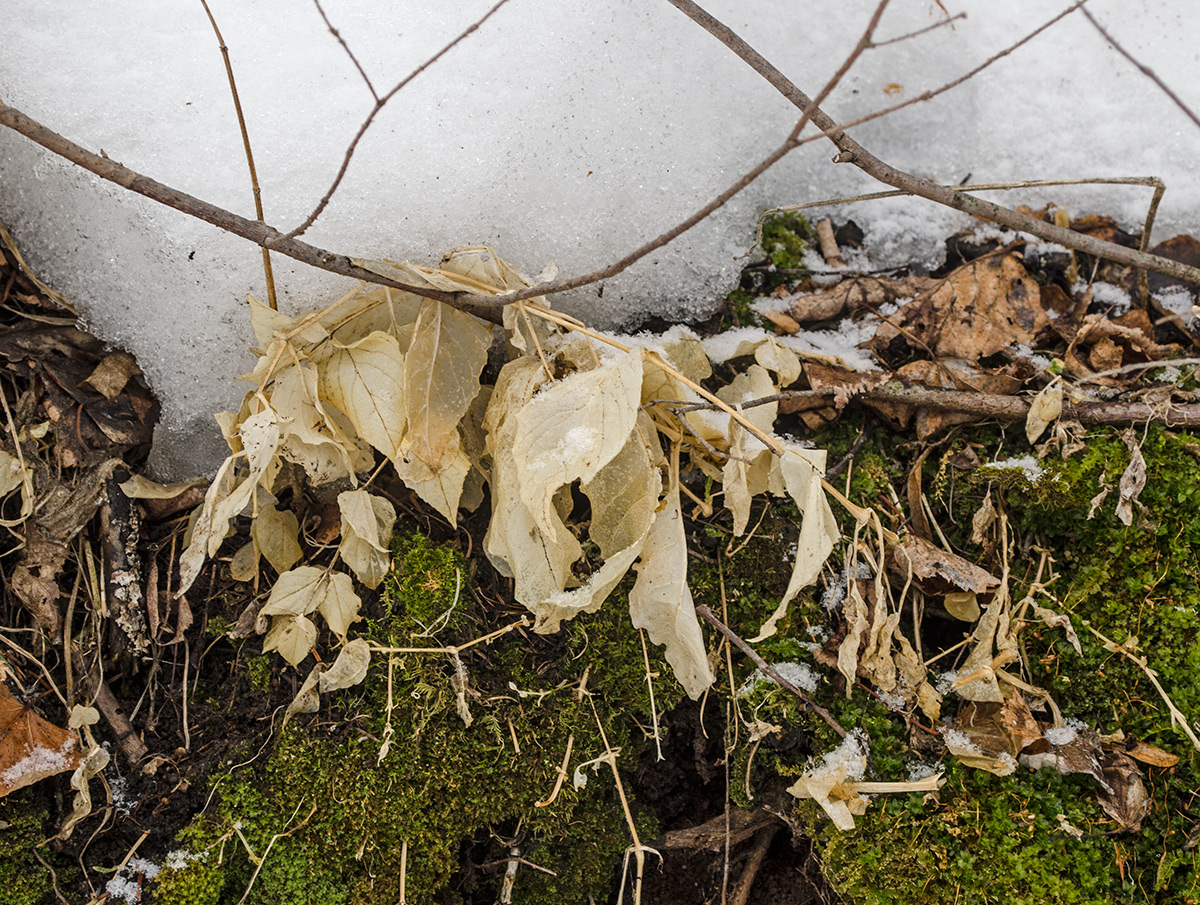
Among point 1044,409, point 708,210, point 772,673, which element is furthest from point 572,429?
point 1044,409

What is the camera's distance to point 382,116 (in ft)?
5.86

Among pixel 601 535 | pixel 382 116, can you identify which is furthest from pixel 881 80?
pixel 601 535

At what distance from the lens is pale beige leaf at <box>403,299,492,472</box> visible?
58.6 inches

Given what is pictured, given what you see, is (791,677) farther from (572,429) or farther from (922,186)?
(922,186)

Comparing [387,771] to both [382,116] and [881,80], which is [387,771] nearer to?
[382,116]

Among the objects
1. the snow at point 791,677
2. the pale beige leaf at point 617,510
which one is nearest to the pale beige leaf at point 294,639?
the pale beige leaf at point 617,510

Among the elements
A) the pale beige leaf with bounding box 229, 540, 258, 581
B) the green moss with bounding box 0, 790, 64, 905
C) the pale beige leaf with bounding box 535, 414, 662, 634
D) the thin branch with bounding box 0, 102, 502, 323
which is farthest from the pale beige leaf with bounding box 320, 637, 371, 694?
the thin branch with bounding box 0, 102, 502, 323

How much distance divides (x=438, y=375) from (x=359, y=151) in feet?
2.09

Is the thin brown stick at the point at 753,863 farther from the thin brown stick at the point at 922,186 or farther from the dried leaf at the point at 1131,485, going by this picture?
the thin brown stick at the point at 922,186

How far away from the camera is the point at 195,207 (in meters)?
1.39

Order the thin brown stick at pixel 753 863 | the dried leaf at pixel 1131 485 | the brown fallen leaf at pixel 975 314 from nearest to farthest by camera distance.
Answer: the dried leaf at pixel 1131 485
the thin brown stick at pixel 753 863
the brown fallen leaf at pixel 975 314

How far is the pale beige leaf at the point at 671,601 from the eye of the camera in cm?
149

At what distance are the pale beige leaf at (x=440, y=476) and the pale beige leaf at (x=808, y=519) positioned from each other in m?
0.62

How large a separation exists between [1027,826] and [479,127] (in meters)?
1.87
